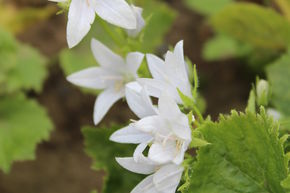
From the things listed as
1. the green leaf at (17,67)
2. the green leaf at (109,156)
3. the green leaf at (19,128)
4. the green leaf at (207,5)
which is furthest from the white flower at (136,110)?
the green leaf at (207,5)

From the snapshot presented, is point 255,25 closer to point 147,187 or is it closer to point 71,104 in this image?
point 71,104

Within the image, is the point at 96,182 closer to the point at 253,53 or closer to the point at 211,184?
the point at 253,53

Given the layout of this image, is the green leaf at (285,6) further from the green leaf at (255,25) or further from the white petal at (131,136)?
the white petal at (131,136)

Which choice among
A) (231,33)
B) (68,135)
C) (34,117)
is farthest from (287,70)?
(68,135)

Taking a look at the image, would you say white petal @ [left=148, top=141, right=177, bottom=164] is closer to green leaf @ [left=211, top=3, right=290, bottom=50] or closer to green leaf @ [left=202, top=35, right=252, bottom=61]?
green leaf @ [left=211, top=3, right=290, bottom=50]

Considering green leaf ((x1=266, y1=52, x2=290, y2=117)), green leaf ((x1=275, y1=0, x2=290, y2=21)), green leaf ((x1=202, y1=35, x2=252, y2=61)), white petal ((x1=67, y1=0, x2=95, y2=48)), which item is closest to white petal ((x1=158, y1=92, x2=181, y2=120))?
white petal ((x1=67, y1=0, x2=95, y2=48))

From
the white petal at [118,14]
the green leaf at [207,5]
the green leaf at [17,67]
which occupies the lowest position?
the green leaf at [17,67]

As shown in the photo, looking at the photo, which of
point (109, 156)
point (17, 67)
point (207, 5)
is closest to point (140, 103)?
point (109, 156)
